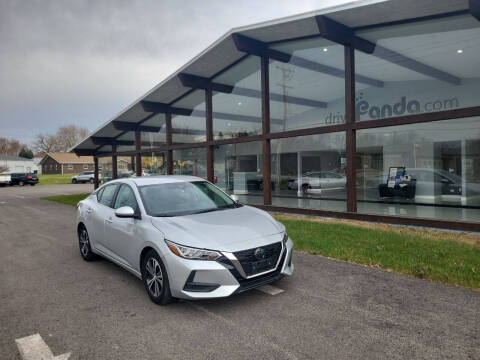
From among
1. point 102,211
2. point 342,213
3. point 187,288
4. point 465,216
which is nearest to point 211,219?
point 187,288

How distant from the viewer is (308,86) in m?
11.6

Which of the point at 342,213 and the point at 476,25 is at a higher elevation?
the point at 476,25

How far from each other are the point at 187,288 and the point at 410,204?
33.8 feet

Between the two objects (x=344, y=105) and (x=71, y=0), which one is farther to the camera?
(x=71, y=0)

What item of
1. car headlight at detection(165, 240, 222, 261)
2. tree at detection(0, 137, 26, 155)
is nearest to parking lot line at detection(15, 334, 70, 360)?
car headlight at detection(165, 240, 222, 261)

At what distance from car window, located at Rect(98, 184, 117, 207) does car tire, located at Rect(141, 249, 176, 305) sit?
1.75 m

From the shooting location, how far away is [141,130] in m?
19.0

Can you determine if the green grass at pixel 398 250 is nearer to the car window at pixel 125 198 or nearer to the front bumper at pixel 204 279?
the front bumper at pixel 204 279

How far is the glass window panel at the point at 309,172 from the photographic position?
1184 cm

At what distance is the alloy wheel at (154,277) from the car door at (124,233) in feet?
1.03

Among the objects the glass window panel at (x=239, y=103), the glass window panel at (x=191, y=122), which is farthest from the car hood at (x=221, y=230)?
the glass window panel at (x=191, y=122)

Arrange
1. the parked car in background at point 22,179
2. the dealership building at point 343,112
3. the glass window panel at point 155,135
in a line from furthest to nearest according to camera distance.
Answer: the parked car in background at point 22,179 < the glass window panel at point 155,135 < the dealership building at point 343,112

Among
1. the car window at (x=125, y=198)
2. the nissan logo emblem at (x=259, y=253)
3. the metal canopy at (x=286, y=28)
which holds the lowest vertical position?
the nissan logo emblem at (x=259, y=253)

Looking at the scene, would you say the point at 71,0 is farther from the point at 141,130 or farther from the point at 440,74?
the point at 440,74
